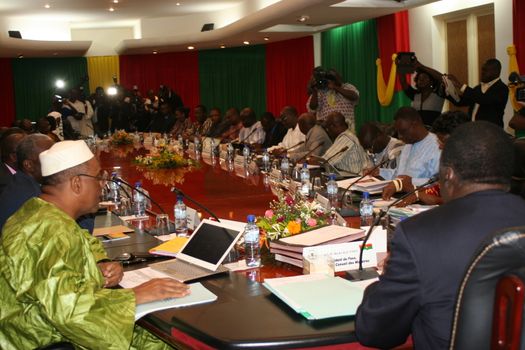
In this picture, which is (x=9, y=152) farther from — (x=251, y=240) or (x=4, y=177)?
(x=251, y=240)

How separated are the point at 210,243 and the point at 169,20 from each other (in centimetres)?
1232

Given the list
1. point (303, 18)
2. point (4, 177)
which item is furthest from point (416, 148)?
point (303, 18)

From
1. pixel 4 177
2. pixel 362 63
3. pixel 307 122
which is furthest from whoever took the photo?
pixel 362 63

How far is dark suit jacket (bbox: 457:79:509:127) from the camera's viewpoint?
223 inches

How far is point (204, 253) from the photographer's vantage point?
2.24 m

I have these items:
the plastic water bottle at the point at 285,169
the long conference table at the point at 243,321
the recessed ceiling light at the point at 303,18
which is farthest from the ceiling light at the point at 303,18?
the long conference table at the point at 243,321

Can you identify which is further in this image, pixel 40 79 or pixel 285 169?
pixel 40 79

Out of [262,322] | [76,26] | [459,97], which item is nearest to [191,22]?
[76,26]

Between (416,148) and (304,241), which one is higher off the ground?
(416,148)

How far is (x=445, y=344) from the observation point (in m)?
1.33

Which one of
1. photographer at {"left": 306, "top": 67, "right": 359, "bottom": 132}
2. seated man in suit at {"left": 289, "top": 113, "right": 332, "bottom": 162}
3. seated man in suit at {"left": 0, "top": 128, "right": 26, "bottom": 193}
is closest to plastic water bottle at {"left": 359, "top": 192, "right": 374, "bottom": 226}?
seated man in suit at {"left": 0, "top": 128, "right": 26, "bottom": 193}

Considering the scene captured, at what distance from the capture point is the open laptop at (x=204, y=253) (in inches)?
85.0

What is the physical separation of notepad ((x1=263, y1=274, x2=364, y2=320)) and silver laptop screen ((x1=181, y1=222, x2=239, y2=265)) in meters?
0.29

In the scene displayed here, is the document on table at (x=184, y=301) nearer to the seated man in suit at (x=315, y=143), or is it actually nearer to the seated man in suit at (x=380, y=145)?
the seated man in suit at (x=380, y=145)
